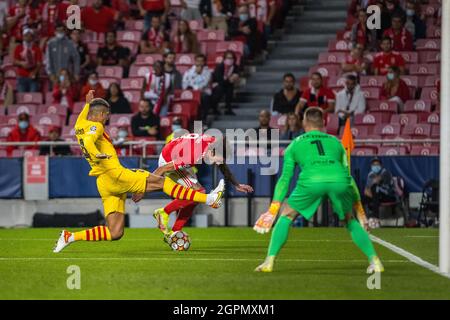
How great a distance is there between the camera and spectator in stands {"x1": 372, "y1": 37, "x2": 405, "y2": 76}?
85.4 feet

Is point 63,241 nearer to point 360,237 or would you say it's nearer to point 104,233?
point 104,233

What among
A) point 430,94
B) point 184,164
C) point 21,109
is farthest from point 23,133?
point 184,164

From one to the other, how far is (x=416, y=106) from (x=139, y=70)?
6.50m

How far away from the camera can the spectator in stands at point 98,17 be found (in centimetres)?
2908

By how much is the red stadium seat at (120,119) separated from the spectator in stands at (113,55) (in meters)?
2.41

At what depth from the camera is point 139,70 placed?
2788 centimetres

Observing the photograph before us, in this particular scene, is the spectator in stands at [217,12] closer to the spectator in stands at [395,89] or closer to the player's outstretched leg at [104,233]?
the spectator in stands at [395,89]

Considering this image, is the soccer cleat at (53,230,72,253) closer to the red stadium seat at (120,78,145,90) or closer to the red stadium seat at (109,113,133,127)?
the red stadium seat at (109,113,133,127)

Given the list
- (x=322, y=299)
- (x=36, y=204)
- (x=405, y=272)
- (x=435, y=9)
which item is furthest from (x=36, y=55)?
(x=322, y=299)

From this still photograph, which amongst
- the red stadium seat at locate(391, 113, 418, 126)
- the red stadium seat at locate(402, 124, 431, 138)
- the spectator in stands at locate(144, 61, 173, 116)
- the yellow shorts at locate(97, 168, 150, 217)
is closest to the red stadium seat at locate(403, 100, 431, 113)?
the red stadium seat at locate(391, 113, 418, 126)

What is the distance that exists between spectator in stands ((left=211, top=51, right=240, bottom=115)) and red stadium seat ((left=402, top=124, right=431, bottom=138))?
4128 mm

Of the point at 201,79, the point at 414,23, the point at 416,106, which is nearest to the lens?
the point at 416,106

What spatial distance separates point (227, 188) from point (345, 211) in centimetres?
1149

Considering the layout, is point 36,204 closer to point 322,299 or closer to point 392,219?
point 392,219
